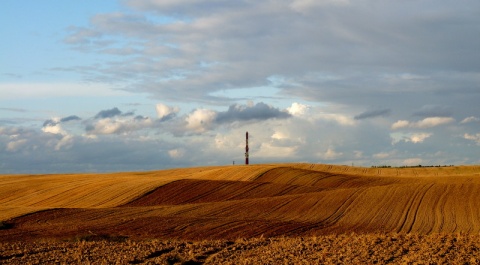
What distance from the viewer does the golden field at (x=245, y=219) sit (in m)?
23.7

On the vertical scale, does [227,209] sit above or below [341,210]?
above

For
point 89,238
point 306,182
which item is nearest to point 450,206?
point 306,182

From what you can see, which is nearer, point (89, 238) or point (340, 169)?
point (89, 238)

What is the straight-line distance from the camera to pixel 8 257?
964 inches

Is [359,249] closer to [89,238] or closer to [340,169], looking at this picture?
[89,238]

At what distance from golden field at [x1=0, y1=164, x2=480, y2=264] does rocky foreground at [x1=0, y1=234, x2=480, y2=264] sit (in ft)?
0.18

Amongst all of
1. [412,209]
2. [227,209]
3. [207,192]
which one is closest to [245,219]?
[227,209]

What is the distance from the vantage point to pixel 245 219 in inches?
1826

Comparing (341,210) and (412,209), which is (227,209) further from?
(412,209)

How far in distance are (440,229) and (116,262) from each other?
3068 cm

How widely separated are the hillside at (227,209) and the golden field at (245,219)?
92 millimetres

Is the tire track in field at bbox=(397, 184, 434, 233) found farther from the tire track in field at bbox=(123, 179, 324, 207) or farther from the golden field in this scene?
the tire track in field at bbox=(123, 179, 324, 207)

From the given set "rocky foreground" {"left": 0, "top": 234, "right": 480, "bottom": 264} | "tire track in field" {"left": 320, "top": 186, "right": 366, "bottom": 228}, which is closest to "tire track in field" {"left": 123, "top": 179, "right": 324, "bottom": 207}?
"tire track in field" {"left": 320, "top": 186, "right": 366, "bottom": 228}

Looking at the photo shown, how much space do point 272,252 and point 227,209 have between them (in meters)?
30.1
